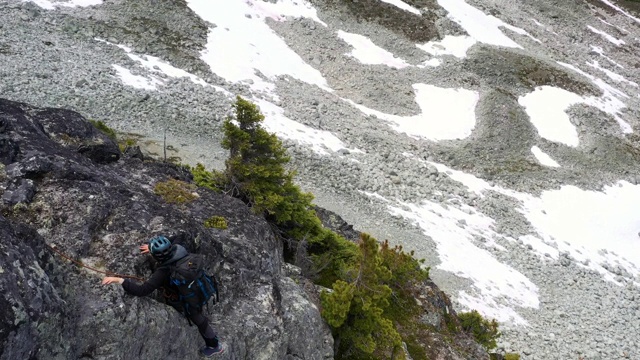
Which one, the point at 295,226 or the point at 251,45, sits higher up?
the point at 295,226

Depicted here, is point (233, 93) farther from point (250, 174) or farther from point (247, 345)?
point (247, 345)

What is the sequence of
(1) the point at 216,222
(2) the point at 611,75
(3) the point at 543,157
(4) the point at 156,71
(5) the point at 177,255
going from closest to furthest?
1. (5) the point at 177,255
2. (1) the point at 216,222
3. (4) the point at 156,71
4. (3) the point at 543,157
5. (2) the point at 611,75

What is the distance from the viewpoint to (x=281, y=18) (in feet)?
161

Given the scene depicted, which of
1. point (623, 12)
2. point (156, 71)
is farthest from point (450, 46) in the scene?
point (623, 12)

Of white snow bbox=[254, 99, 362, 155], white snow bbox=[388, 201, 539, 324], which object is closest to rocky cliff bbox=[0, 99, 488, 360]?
white snow bbox=[388, 201, 539, 324]

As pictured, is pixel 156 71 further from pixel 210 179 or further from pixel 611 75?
pixel 611 75

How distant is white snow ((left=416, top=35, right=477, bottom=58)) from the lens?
50.4 metres

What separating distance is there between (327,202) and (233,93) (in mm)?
13041

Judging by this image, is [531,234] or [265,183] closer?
[265,183]

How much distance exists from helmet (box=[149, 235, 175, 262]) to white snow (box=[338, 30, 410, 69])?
43156 mm

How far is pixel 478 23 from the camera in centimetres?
5556

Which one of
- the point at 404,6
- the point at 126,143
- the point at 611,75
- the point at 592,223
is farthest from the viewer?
the point at 611,75

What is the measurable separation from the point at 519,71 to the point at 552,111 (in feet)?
20.5

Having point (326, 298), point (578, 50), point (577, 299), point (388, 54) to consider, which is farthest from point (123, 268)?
point (578, 50)
